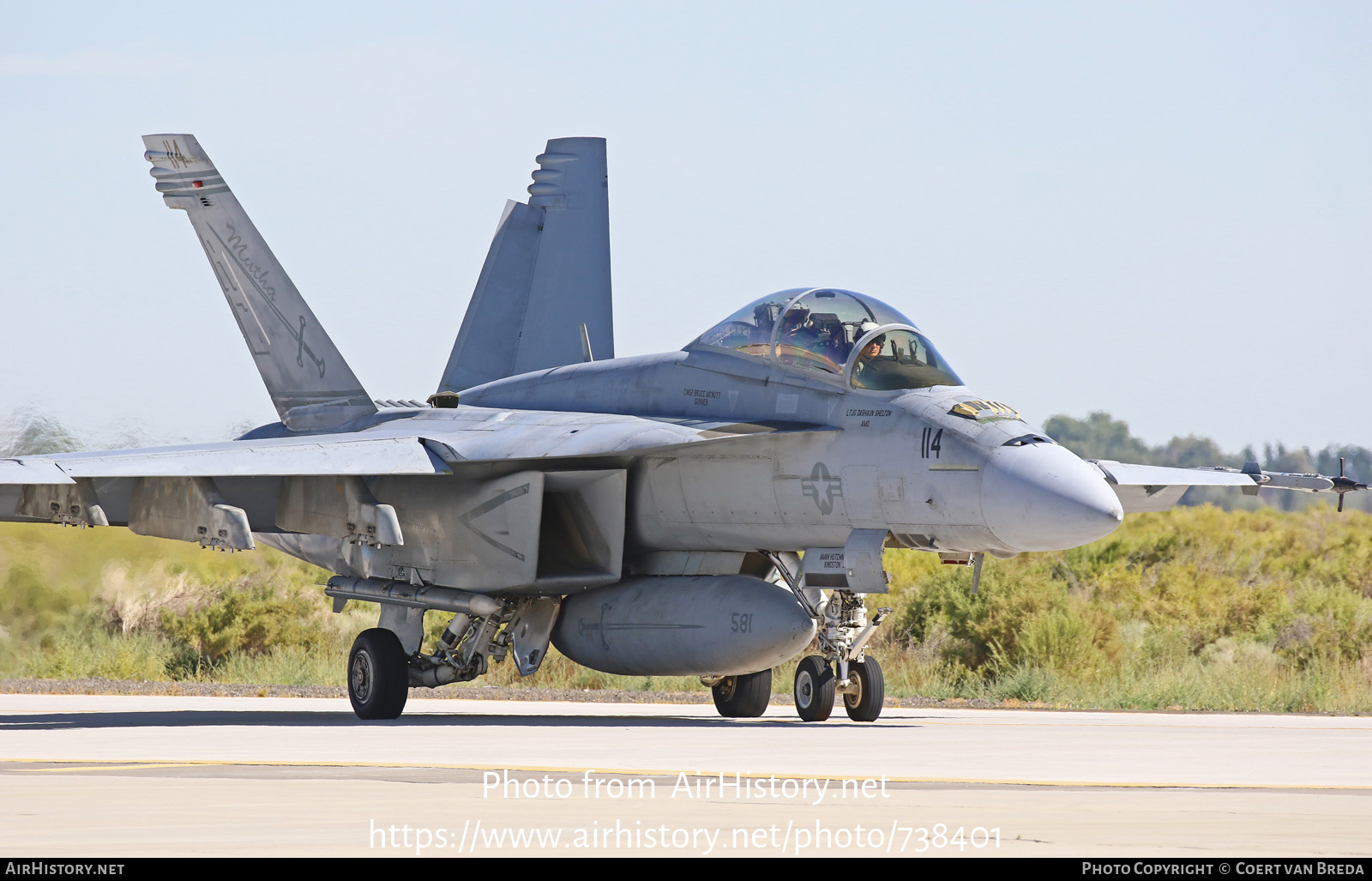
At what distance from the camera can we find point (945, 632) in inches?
904

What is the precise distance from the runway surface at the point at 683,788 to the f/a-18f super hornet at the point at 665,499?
1.03 meters

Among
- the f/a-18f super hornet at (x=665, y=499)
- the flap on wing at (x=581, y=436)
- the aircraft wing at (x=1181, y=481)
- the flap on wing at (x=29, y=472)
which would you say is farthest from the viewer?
the aircraft wing at (x=1181, y=481)

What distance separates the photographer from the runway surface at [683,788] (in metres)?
6.50

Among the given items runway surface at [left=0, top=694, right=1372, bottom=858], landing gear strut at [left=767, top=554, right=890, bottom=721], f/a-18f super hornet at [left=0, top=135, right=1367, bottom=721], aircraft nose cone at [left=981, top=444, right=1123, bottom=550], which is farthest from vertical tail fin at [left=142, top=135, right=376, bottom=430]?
aircraft nose cone at [left=981, top=444, right=1123, bottom=550]

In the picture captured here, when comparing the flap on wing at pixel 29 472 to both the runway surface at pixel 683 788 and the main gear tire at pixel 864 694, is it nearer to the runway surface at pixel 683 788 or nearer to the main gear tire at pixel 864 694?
the runway surface at pixel 683 788

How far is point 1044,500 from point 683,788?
534cm

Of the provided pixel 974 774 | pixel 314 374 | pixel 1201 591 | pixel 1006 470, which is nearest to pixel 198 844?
pixel 974 774

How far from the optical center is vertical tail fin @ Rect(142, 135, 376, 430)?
731 inches

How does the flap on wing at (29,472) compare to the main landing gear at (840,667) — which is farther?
the main landing gear at (840,667)

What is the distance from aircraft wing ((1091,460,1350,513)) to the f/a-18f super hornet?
0.14 ft

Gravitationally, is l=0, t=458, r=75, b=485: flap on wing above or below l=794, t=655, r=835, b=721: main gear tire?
above

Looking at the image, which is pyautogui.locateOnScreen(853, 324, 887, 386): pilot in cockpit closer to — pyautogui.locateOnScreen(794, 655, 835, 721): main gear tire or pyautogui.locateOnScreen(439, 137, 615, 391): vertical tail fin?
pyautogui.locateOnScreen(794, 655, 835, 721): main gear tire

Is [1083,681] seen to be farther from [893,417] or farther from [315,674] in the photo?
[315,674]

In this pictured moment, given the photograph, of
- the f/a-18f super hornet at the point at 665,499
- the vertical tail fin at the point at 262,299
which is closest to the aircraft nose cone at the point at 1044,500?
the f/a-18f super hornet at the point at 665,499
